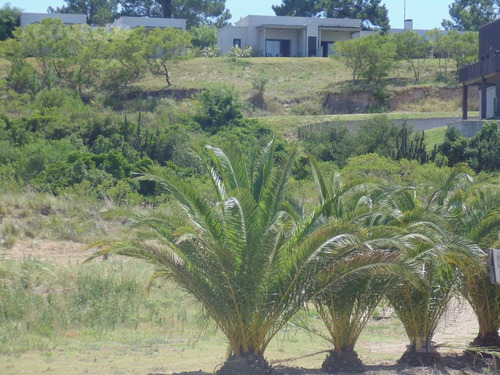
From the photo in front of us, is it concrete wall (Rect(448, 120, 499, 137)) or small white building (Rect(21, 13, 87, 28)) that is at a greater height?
small white building (Rect(21, 13, 87, 28))

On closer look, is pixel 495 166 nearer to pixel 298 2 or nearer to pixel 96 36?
pixel 96 36

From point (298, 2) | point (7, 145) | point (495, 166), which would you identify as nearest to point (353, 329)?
point (495, 166)

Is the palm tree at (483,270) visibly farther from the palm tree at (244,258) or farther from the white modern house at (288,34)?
the white modern house at (288,34)

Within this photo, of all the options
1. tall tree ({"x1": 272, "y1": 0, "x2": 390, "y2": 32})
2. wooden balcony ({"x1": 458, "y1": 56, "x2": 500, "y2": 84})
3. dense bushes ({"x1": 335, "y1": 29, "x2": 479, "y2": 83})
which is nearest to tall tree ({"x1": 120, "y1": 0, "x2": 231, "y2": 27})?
tall tree ({"x1": 272, "y1": 0, "x2": 390, "y2": 32})

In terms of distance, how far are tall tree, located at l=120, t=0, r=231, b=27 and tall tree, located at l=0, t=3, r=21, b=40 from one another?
22233mm

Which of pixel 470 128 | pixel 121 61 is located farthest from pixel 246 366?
pixel 121 61

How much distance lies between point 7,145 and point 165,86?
21.9m

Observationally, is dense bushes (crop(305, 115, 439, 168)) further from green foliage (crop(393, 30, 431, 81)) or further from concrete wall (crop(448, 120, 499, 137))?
green foliage (crop(393, 30, 431, 81))

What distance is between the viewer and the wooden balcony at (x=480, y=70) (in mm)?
40250

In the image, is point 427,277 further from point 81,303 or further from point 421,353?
point 81,303

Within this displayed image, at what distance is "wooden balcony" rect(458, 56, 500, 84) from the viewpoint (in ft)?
132

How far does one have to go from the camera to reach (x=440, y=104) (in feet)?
195


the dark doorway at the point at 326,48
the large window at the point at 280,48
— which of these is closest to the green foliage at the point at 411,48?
the dark doorway at the point at 326,48

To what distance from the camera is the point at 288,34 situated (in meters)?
76.8
